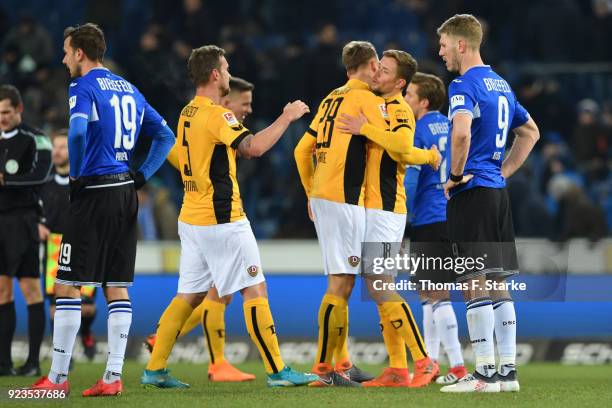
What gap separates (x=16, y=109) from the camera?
10.3 meters

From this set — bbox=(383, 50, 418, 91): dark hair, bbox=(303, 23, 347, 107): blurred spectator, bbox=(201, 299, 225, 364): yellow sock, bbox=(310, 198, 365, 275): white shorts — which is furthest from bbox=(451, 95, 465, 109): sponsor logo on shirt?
bbox=(303, 23, 347, 107): blurred spectator

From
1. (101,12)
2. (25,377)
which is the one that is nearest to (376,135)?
(25,377)

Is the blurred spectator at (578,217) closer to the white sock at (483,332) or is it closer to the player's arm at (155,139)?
the white sock at (483,332)

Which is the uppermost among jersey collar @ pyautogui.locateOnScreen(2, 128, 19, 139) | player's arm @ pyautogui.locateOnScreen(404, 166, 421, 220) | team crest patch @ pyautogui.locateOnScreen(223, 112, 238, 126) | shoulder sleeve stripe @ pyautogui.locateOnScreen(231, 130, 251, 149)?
team crest patch @ pyautogui.locateOnScreen(223, 112, 238, 126)

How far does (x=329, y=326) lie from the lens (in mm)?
8703

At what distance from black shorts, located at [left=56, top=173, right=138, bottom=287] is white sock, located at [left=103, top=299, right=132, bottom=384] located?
163mm

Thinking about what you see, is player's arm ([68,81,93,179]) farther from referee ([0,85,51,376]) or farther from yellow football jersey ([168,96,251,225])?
referee ([0,85,51,376])

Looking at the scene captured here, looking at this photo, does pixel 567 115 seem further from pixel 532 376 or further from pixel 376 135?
pixel 376 135

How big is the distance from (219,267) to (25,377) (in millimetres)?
2660

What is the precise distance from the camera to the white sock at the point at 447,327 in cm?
952

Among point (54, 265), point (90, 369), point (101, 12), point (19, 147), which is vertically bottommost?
point (90, 369)

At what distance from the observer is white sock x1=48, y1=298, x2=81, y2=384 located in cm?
791

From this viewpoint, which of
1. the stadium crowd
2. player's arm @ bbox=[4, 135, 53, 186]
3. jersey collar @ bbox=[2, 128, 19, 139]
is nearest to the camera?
player's arm @ bbox=[4, 135, 53, 186]

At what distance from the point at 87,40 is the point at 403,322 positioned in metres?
3.07
